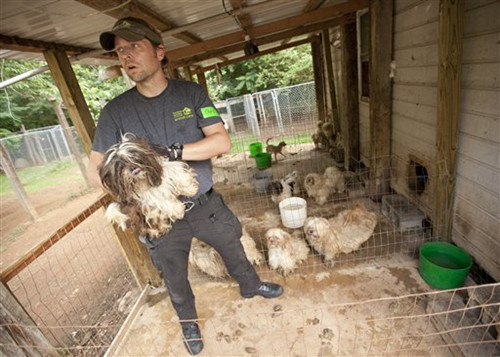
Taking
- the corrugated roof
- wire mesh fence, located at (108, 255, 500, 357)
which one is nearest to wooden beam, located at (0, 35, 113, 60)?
the corrugated roof

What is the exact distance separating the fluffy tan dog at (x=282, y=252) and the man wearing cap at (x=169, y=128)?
0.92 metres

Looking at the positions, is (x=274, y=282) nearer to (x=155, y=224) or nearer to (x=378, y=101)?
(x=155, y=224)

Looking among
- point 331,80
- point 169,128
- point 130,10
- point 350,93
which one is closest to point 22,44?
point 130,10

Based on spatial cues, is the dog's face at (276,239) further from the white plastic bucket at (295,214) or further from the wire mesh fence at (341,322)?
the white plastic bucket at (295,214)

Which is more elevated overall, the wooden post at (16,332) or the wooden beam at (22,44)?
the wooden beam at (22,44)

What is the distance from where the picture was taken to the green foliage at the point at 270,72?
18000mm

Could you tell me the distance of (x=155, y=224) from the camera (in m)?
2.05

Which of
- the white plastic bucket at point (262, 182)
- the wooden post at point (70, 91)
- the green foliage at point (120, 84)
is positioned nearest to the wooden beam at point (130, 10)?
the wooden post at point (70, 91)

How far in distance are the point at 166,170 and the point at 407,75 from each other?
360 centimetres

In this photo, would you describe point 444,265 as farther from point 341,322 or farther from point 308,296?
point 308,296

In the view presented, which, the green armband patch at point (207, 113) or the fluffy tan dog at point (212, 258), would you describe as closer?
the green armband patch at point (207, 113)

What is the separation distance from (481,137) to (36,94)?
46.6 ft

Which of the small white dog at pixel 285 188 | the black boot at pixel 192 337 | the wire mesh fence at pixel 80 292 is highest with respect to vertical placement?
the small white dog at pixel 285 188

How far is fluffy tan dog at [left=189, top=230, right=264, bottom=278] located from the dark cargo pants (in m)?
0.72
